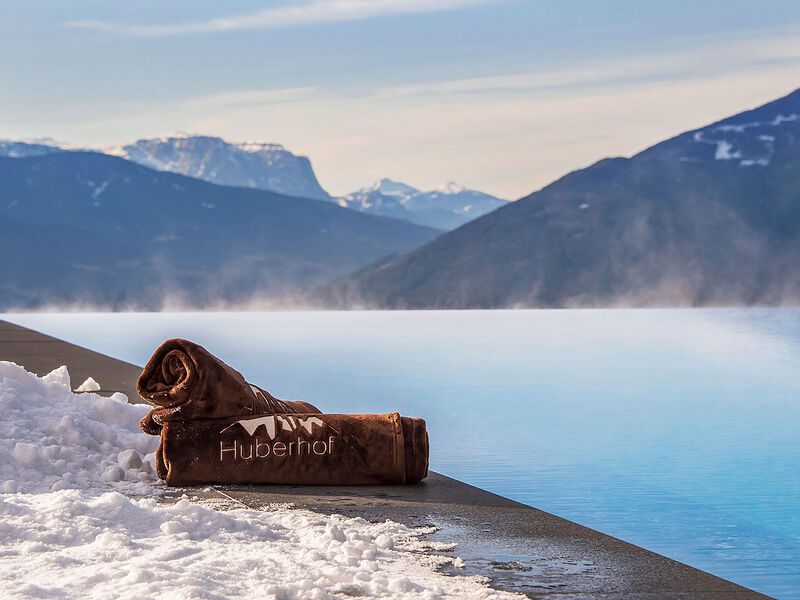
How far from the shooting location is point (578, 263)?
11931cm

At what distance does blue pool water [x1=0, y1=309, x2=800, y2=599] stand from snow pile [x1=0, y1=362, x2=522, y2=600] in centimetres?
290

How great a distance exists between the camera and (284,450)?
5863mm

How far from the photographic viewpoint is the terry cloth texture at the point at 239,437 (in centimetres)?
577

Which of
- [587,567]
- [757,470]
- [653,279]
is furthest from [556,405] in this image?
[653,279]

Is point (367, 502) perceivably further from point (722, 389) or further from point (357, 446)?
point (722, 389)

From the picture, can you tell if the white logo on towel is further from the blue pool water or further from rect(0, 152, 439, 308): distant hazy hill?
rect(0, 152, 439, 308): distant hazy hill

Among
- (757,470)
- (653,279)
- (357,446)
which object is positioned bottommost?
(757,470)

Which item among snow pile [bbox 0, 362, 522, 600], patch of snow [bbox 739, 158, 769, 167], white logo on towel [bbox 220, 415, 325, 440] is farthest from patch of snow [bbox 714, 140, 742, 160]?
snow pile [bbox 0, 362, 522, 600]

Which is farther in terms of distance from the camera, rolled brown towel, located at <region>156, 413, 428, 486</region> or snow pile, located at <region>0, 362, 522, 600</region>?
rolled brown towel, located at <region>156, 413, 428, 486</region>

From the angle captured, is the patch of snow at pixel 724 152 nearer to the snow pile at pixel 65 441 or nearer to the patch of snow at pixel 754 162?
the patch of snow at pixel 754 162

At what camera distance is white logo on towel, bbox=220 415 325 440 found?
5.84m

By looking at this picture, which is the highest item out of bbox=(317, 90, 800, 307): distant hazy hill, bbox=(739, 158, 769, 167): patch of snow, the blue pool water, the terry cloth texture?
bbox=(739, 158, 769, 167): patch of snow

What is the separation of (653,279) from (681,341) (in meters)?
81.6

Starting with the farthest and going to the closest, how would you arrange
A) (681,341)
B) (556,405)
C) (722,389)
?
(681,341), (722,389), (556,405)
